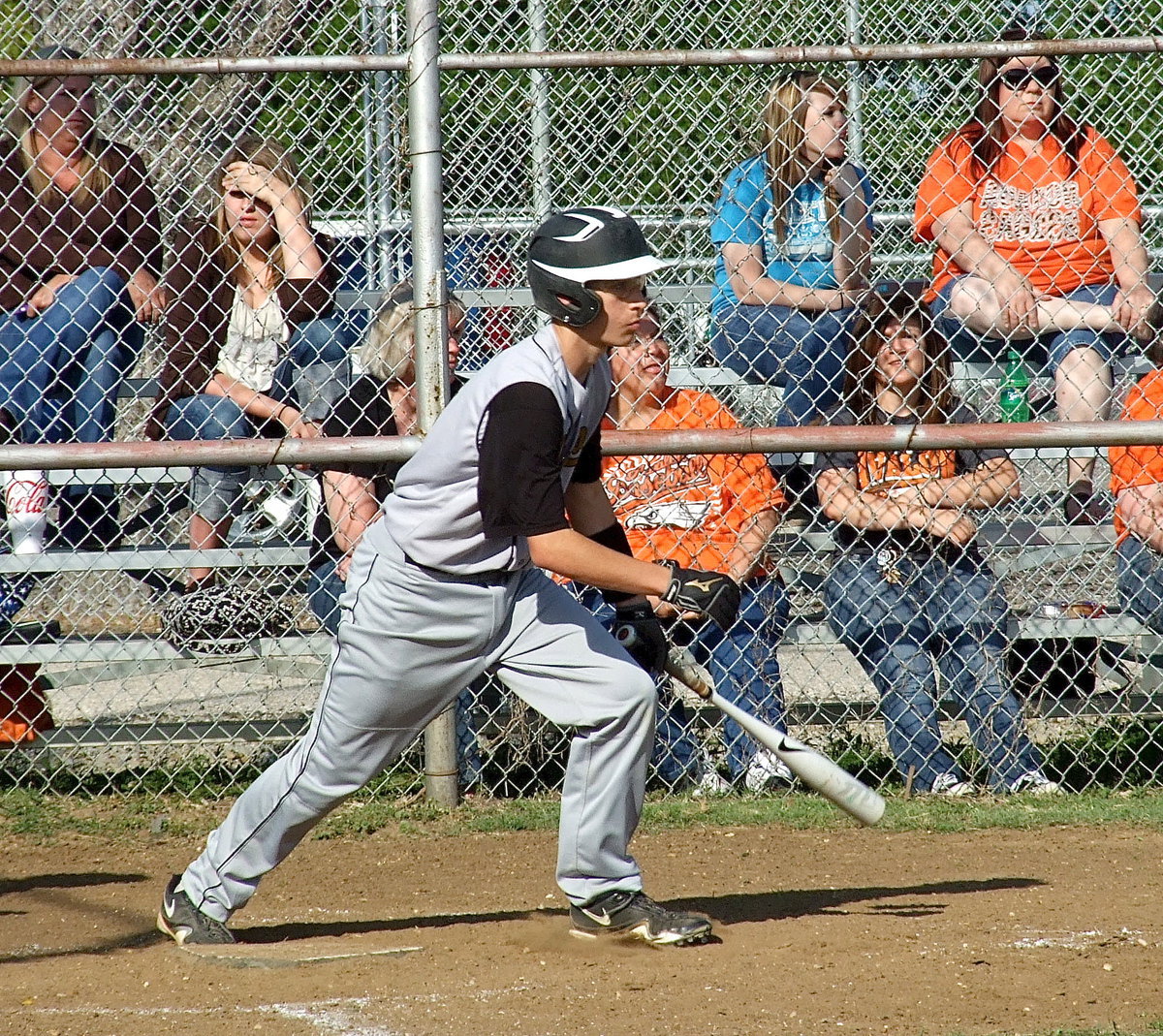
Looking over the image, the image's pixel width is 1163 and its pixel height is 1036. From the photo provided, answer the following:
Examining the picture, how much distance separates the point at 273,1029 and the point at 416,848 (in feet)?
5.37

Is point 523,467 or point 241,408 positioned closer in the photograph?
point 523,467

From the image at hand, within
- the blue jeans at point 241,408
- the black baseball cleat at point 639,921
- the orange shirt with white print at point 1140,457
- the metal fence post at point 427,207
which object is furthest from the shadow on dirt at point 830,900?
the blue jeans at point 241,408

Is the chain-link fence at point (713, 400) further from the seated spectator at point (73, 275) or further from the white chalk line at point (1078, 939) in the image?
the white chalk line at point (1078, 939)

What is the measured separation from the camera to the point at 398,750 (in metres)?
3.59

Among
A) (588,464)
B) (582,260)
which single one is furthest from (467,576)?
(582,260)

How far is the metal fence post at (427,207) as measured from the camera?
4.54m

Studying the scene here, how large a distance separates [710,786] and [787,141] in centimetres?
244

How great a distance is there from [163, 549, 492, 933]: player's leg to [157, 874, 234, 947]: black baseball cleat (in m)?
0.02

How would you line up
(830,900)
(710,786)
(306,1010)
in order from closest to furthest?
1. (306,1010)
2. (830,900)
3. (710,786)

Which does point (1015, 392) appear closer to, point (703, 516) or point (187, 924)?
point (703, 516)

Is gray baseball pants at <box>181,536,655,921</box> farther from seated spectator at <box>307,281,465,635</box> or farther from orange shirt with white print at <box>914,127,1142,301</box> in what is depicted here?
orange shirt with white print at <box>914,127,1142,301</box>

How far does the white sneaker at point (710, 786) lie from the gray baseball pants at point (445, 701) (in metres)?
1.61

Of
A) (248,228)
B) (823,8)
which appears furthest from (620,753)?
(823,8)

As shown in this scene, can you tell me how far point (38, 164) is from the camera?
520cm
